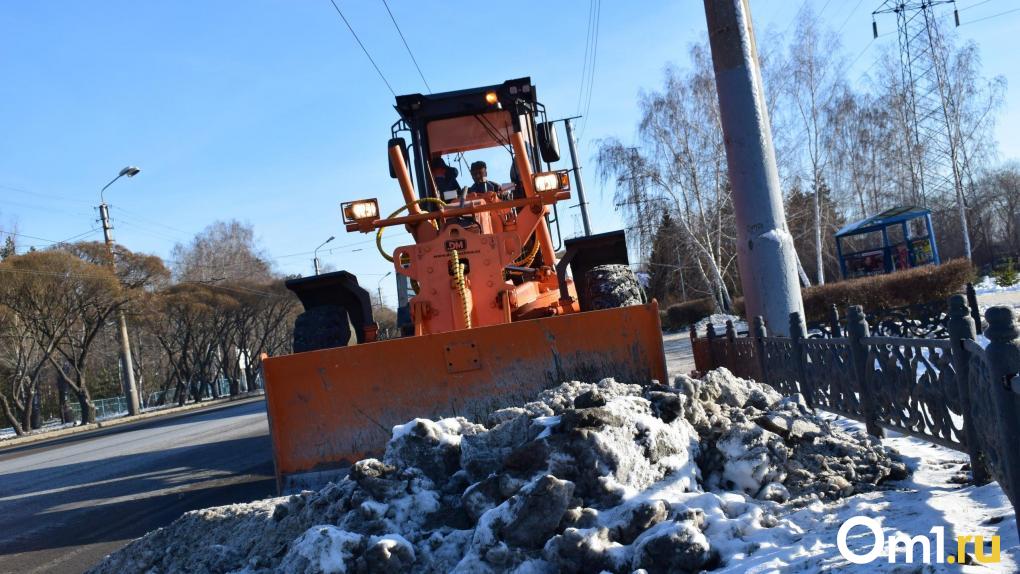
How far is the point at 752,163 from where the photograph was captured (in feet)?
27.9

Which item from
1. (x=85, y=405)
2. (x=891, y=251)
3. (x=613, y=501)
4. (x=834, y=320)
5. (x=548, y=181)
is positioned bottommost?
(x=85, y=405)

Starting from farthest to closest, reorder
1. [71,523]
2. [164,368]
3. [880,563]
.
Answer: [164,368] < [71,523] < [880,563]

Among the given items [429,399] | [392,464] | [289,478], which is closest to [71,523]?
[289,478]

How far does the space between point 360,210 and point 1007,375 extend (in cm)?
556

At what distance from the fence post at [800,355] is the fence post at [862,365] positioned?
113cm

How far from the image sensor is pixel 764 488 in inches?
174

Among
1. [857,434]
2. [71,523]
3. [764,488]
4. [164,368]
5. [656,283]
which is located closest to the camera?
[764,488]

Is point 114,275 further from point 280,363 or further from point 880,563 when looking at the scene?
point 880,563

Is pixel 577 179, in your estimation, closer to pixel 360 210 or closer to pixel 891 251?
pixel 891 251

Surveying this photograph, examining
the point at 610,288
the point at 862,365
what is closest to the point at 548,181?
the point at 610,288

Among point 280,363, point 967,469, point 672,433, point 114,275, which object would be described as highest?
point 114,275

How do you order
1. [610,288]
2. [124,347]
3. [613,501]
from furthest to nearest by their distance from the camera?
[124,347], [610,288], [613,501]

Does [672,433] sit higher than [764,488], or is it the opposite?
[672,433]

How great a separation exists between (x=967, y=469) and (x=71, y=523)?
6.77m
